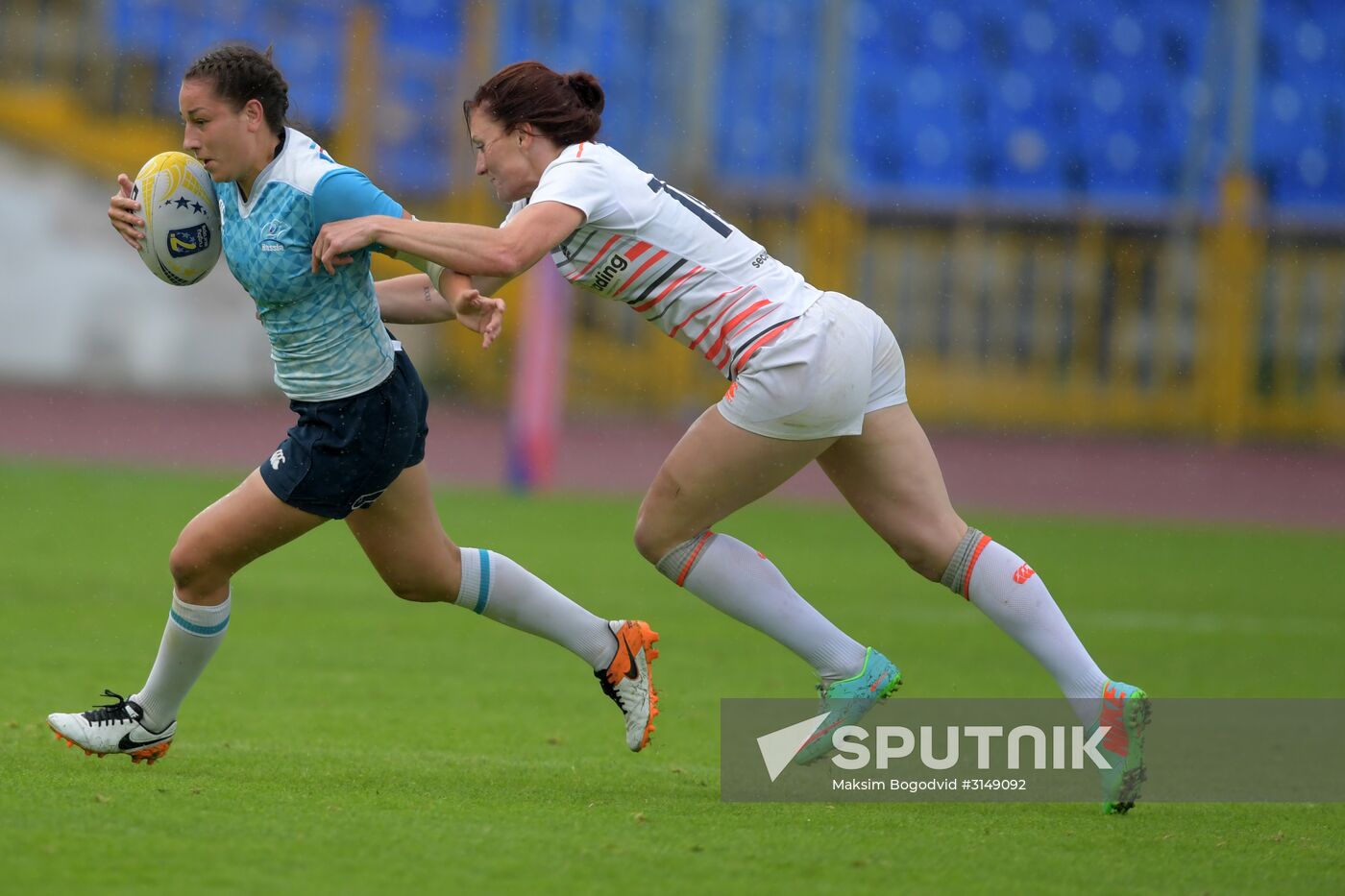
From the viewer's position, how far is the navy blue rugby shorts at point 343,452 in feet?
16.1

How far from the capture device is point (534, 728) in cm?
618

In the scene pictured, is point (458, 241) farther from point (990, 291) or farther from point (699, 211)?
point (990, 291)

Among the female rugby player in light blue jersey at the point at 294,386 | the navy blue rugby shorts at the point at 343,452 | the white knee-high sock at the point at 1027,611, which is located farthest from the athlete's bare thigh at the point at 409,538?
the white knee-high sock at the point at 1027,611

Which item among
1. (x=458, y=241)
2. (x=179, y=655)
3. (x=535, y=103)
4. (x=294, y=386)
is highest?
(x=535, y=103)

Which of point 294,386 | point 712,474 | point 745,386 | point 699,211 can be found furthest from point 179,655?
point 699,211

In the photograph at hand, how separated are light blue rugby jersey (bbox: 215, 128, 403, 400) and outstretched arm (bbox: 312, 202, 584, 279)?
15cm

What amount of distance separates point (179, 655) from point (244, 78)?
5.36 feet

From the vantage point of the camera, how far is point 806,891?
3.85 meters

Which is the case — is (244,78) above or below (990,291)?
below

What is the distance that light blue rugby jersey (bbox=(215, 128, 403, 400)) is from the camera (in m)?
4.81

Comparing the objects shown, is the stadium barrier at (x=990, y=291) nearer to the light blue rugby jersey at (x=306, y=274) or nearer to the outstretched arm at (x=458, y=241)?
the light blue rugby jersey at (x=306, y=274)

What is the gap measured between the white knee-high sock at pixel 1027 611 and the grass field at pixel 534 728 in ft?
1.18

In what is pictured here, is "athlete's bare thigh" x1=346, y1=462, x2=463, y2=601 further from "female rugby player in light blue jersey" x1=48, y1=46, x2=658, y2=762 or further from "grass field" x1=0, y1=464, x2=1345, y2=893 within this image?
"grass field" x1=0, y1=464, x2=1345, y2=893

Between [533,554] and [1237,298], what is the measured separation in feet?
51.4
